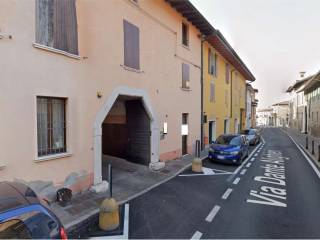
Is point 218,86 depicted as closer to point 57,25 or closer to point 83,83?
point 83,83

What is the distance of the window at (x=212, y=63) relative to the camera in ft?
58.7

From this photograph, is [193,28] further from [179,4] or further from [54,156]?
[54,156]

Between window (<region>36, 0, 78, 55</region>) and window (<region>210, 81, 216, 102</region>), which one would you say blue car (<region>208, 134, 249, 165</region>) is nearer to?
window (<region>210, 81, 216, 102</region>)

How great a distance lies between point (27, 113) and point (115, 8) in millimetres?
4782

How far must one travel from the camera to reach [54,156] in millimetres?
6227

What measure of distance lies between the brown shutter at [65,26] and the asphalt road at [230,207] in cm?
475

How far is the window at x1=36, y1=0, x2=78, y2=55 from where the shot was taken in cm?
596

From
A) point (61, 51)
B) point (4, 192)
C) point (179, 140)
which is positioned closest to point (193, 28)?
point (179, 140)

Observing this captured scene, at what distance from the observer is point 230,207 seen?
6539mm

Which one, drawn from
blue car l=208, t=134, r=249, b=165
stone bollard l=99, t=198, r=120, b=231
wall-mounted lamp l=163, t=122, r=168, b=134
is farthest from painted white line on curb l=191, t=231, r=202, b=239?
blue car l=208, t=134, r=249, b=165

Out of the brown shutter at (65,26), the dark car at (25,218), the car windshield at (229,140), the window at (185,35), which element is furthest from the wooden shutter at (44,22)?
the car windshield at (229,140)

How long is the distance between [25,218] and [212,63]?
1784cm

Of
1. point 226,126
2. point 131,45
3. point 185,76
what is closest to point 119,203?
point 131,45

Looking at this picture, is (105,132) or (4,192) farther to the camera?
(105,132)
